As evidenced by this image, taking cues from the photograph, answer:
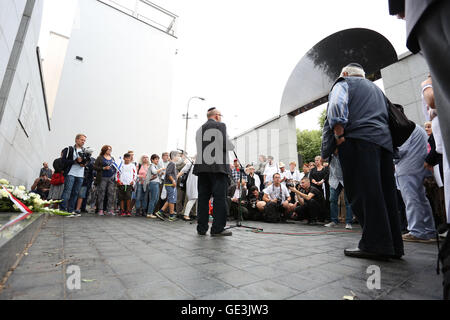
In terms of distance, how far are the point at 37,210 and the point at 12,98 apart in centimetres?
209

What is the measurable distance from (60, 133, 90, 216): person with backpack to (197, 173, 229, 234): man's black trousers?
4154mm

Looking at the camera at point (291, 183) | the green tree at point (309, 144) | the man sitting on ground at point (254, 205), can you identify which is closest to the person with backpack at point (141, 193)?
the man sitting on ground at point (254, 205)

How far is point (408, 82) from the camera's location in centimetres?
691

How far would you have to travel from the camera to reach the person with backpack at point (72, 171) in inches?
235

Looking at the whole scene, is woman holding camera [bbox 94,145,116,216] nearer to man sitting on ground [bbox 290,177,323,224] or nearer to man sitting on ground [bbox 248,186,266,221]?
man sitting on ground [bbox 248,186,266,221]

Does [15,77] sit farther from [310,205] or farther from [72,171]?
[310,205]

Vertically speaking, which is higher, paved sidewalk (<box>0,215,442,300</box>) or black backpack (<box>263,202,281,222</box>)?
black backpack (<box>263,202,281,222</box>)

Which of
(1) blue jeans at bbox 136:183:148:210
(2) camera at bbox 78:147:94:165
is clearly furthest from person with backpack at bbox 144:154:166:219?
(2) camera at bbox 78:147:94:165

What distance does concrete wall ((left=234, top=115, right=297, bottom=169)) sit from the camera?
1205 cm

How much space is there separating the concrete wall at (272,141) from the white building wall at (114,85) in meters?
5.81

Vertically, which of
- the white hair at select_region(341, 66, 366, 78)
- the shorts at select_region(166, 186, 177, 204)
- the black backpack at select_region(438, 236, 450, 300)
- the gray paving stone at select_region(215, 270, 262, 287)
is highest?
the white hair at select_region(341, 66, 366, 78)

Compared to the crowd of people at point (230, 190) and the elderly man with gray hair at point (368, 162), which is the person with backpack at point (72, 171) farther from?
the elderly man with gray hair at point (368, 162)

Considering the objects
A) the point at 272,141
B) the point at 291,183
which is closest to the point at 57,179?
the point at 291,183
